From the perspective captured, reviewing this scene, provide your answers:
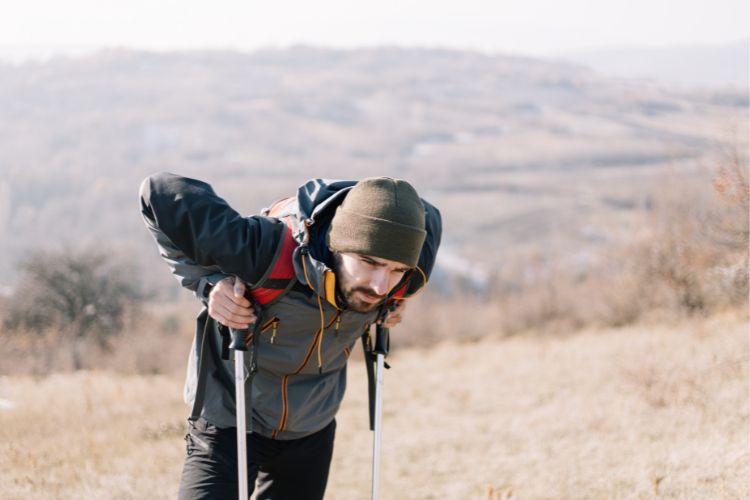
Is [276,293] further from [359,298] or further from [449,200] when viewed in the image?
[449,200]

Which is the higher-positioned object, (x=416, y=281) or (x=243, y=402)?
(x=416, y=281)

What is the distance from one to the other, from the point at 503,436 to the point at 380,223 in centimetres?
797

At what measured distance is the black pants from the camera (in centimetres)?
369

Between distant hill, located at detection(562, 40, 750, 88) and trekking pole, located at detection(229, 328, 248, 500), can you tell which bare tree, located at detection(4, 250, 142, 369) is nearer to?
trekking pole, located at detection(229, 328, 248, 500)

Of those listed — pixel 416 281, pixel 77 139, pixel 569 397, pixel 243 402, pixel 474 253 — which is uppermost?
pixel 416 281

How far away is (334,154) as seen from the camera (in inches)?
6442

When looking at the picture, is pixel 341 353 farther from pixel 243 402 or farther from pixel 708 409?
pixel 708 409

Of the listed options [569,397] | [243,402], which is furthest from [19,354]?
[243,402]

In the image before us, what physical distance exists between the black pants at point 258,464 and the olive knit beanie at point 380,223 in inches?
45.3

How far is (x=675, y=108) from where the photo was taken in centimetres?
14375

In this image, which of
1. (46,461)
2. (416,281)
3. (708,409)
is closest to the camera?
(416,281)

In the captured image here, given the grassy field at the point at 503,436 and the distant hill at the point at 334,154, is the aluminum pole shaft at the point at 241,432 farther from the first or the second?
the distant hill at the point at 334,154

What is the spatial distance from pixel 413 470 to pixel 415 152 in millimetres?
160273

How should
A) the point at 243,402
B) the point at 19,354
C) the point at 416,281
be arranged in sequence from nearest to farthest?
1. the point at 243,402
2. the point at 416,281
3. the point at 19,354
